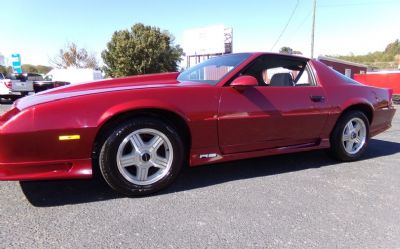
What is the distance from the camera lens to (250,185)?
3.28 m

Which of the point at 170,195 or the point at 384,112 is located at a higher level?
the point at 384,112

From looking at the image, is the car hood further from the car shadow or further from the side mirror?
the car shadow

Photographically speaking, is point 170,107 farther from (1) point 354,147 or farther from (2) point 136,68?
(2) point 136,68

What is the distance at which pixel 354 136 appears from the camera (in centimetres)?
426

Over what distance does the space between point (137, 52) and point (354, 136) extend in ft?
109

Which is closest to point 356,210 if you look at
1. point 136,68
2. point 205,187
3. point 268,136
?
point 268,136

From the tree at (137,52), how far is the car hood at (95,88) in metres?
32.8

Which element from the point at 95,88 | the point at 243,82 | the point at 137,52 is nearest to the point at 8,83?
the point at 95,88

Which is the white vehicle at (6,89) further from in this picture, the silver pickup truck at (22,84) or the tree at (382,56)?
the tree at (382,56)

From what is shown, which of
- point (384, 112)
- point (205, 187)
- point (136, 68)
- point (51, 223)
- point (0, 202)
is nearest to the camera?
point (51, 223)

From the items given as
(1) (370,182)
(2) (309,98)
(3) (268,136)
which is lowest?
(1) (370,182)

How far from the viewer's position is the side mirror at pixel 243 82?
10.4 feet

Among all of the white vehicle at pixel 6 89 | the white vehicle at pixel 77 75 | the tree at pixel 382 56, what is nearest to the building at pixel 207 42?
the white vehicle at pixel 77 75

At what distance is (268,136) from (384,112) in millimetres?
2124
